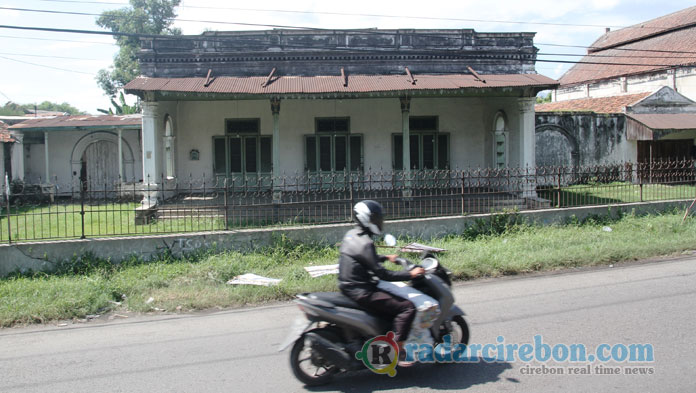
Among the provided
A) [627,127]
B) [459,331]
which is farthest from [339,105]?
[459,331]

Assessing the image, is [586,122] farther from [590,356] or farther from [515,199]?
[590,356]

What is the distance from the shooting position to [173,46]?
593 inches

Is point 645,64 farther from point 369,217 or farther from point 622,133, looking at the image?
point 369,217

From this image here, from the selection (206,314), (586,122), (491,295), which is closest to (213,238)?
(206,314)

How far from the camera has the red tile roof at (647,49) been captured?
24828 millimetres

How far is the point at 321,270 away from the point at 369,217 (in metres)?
4.24

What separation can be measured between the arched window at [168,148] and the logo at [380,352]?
11544 millimetres

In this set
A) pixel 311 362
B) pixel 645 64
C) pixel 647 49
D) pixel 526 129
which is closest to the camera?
pixel 311 362

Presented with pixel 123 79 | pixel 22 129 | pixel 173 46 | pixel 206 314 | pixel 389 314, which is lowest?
pixel 206 314

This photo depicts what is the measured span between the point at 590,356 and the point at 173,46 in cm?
1370

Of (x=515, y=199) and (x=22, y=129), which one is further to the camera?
(x=22, y=129)

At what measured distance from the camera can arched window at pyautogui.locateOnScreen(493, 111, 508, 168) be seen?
1535cm

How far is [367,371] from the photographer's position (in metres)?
4.73

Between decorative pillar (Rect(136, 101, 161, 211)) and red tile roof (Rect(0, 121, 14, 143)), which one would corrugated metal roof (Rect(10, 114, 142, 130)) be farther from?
decorative pillar (Rect(136, 101, 161, 211))
